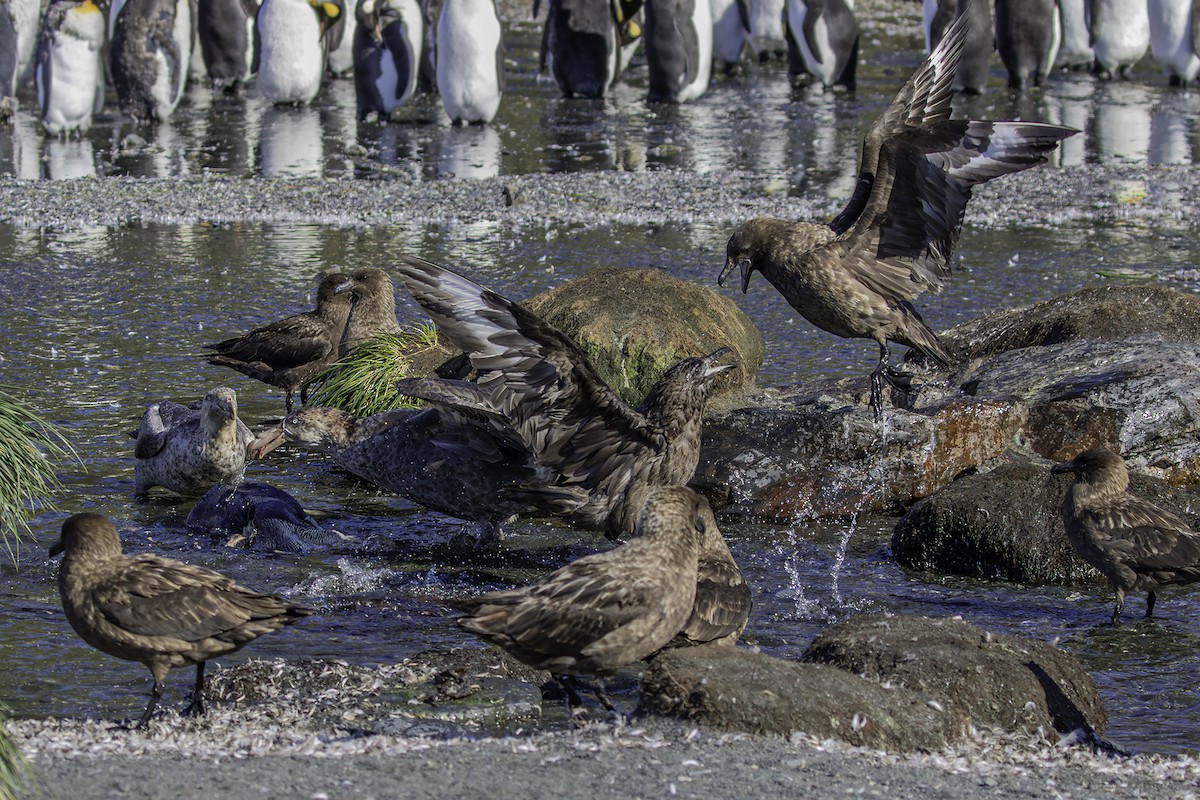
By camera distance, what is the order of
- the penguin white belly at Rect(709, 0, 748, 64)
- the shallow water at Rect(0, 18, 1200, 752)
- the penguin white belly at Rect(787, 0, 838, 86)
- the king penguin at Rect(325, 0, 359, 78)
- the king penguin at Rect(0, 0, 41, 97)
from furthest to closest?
the king penguin at Rect(325, 0, 359, 78) < the penguin white belly at Rect(709, 0, 748, 64) < the penguin white belly at Rect(787, 0, 838, 86) < the king penguin at Rect(0, 0, 41, 97) < the shallow water at Rect(0, 18, 1200, 752)

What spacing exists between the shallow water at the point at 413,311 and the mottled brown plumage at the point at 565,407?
605mm

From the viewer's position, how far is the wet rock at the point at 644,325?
9562mm

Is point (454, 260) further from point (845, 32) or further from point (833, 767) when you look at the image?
point (845, 32)

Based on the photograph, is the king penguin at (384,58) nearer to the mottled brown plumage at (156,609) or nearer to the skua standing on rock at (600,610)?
the mottled brown plumage at (156,609)

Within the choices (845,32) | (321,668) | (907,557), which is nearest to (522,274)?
(907,557)

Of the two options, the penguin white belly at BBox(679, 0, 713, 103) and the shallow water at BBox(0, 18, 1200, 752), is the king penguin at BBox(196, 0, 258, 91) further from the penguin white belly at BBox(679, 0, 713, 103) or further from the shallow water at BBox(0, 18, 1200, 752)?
the penguin white belly at BBox(679, 0, 713, 103)

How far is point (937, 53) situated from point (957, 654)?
12.6ft

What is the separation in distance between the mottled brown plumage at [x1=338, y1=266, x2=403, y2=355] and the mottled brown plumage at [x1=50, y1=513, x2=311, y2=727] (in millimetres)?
4675

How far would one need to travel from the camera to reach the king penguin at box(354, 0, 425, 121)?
964 inches

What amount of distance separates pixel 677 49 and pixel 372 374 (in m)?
18.3

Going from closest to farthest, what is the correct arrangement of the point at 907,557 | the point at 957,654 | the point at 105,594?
the point at 105,594, the point at 957,654, the point at 907,557

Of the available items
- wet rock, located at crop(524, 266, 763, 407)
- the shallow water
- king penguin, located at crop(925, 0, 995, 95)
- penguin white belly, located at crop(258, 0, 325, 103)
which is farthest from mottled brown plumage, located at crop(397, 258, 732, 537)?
penguin white belly, located at crop(258, 0, 325, 103)

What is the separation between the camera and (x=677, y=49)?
88.3 feet

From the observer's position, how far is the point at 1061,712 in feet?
18.4
